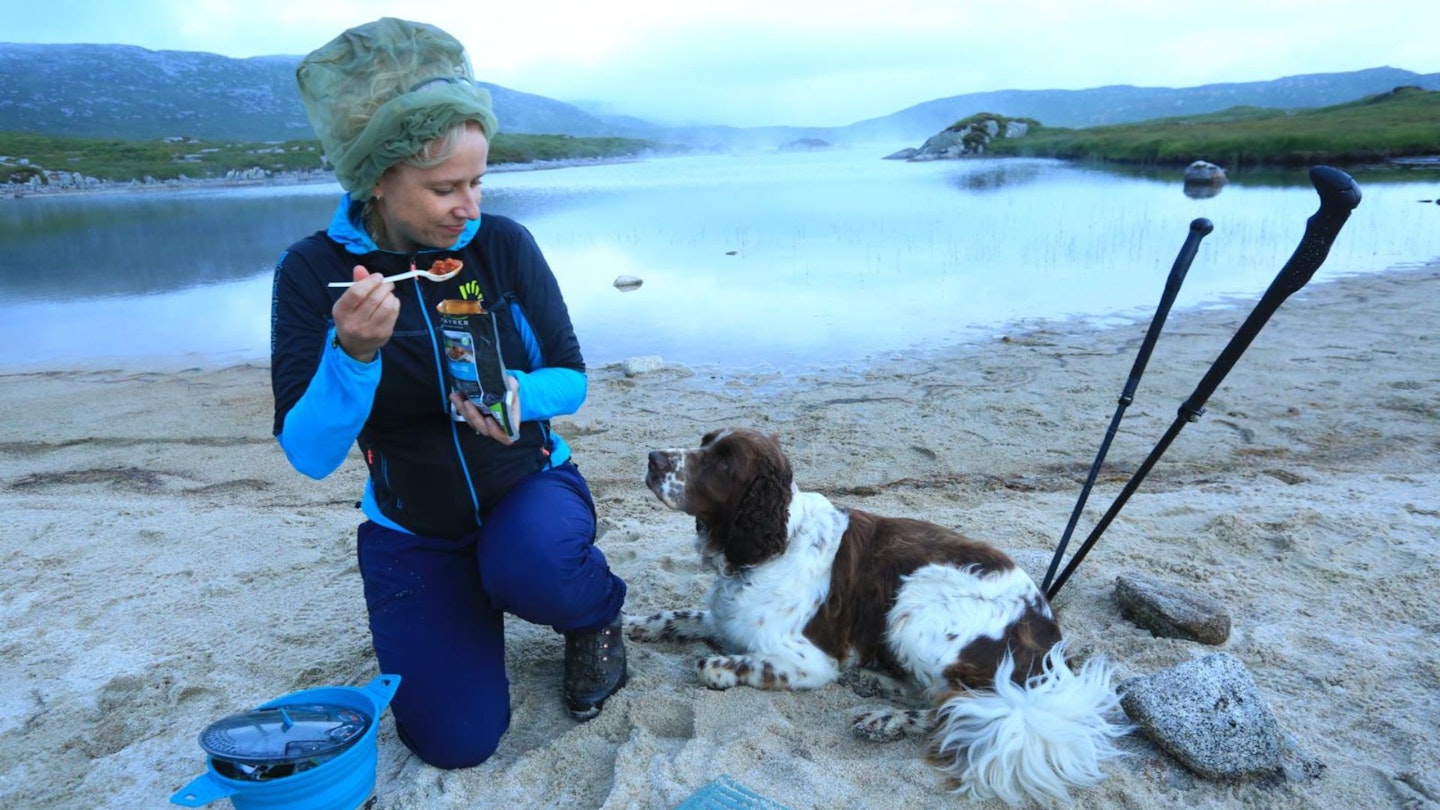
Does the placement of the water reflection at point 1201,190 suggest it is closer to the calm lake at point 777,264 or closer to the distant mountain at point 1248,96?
the calm lake at point 777,264

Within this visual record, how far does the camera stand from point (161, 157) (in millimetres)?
56438

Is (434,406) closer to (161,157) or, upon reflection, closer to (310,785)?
(310,785)

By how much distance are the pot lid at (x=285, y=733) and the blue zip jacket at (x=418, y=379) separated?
729 mm

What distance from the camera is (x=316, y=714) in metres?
2.58

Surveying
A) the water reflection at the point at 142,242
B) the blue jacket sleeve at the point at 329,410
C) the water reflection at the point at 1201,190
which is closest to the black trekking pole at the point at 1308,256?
the blue jacket sleeve at the point at 329,410

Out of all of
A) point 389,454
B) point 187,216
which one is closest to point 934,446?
point 389,454

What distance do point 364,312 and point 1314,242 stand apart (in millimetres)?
2819

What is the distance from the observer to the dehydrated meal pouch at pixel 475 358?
2719 millimetres

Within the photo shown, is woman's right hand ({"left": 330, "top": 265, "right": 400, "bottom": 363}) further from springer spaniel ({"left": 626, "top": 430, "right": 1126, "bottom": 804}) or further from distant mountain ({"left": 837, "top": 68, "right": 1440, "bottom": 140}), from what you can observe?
distant mountain ({"left": 837, "top": 68, "right": 1440, "bottom": 140})

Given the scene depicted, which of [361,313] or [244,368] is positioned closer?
[361,313]

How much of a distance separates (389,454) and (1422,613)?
425cm

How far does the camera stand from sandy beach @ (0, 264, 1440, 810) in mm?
2783

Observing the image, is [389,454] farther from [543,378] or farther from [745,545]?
[745,545]

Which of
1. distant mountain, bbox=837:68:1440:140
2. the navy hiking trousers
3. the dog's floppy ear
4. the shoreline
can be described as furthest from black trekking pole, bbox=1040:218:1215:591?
distant mountain, bbox=837:68:1440:140
